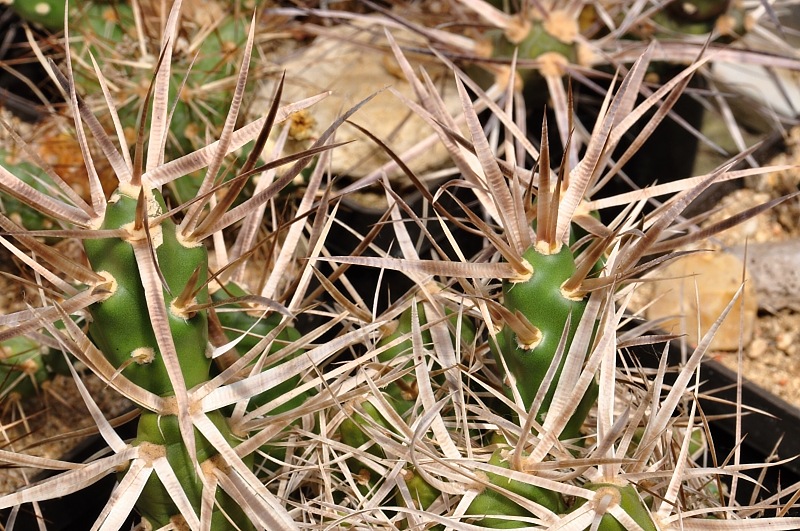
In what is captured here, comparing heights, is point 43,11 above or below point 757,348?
above

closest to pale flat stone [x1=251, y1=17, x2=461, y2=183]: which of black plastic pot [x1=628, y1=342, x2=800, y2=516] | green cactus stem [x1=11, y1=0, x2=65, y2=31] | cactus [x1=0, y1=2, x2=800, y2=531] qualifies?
green cactus stem [x1=11, y1=0, x2=65, y2=31]

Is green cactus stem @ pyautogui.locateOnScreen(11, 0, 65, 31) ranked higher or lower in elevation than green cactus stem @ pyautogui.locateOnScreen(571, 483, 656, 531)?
higher

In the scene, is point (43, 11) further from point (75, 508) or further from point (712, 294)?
point (712, 294)

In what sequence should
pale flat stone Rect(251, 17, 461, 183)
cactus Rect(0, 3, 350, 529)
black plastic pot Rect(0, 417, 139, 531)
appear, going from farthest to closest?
1. pale flat stone Rect(251, 17, 461, 183)
2. black plastic pot Rect(0, 417, 139, 531)
3. cactus Rect(0, 3, 350, 529)

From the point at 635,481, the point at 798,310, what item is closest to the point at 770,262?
the point at 798,310

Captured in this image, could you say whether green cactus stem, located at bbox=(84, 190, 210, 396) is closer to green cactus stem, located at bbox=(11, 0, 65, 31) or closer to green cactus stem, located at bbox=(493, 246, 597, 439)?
green cactus stem, located at bbox=(493, 246, 597, 439)

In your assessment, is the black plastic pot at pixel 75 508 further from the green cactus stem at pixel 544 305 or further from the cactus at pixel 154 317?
the green cactus stem at pixel 544 305

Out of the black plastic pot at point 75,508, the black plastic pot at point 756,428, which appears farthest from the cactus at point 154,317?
the black plastic pot at point 756,428

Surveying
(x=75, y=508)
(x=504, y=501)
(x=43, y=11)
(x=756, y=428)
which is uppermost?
(x=43, y=11)

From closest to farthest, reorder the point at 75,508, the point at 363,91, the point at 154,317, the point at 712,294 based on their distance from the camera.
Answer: the point at 154,317 < the point at 75,508 < the point at 712,294 < the point at 363,91

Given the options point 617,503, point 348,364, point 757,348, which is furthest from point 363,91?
point 617,503

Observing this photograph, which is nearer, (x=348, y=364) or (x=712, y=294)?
(x=348, y=364)
